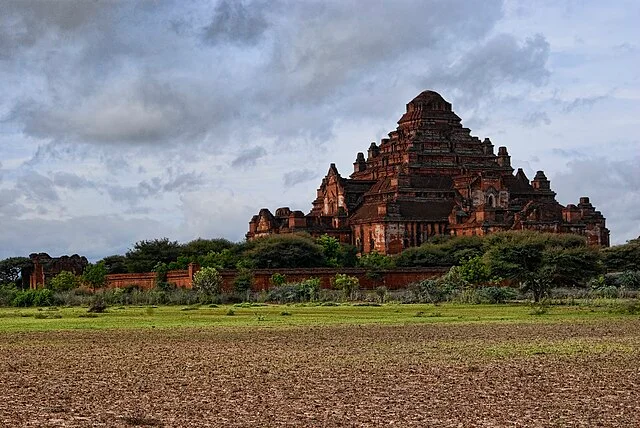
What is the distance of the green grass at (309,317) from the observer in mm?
46250

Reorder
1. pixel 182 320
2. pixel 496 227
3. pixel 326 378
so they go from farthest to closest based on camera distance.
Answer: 1. pixel 496 227
2. pixel 182 320
3. pixel 326 378

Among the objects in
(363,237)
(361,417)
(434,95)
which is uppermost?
(434,95)

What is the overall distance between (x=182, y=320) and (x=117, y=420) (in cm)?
3061

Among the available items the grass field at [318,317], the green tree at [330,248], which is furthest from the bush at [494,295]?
the green tree at [330,248]

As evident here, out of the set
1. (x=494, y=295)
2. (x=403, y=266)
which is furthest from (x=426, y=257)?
(x=494, y=295)

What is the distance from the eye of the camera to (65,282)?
90188mm

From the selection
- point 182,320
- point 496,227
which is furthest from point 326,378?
point 496,227

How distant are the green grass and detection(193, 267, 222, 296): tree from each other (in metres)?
16.3

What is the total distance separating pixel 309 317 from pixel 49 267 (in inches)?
2202

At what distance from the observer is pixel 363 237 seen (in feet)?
360

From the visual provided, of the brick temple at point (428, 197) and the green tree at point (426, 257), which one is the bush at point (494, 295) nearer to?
the green tree at point (426, 257)

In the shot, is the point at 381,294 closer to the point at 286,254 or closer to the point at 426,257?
the point at 286,254

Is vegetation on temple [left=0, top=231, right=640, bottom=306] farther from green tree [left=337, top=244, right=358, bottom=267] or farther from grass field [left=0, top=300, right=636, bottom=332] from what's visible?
grass field [left=0, top=300, right=636, bottom=332]

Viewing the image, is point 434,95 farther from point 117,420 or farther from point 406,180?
point 117,420
